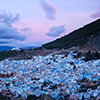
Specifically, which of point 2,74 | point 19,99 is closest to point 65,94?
point 19,99

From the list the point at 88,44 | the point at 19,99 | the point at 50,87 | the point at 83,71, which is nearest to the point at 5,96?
the point at 19,99

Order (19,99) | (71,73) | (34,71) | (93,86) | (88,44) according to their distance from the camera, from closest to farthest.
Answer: (19,99)
(93,86)
(71,73)
(34,71)
(88,44)

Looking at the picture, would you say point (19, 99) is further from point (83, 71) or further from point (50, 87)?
point (83, 71)

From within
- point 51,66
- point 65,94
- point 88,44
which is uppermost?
point 88,44

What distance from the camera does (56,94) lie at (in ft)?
24.2

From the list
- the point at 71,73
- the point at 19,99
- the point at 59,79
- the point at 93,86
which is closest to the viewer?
the point at 19,99

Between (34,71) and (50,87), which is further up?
(34,71)

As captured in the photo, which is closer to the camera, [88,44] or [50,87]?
[50,87]

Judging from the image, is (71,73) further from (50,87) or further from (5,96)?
(5,96)

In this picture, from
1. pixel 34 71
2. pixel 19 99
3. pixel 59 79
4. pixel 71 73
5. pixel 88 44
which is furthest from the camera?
pixel 88 44

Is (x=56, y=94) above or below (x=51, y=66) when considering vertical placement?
below

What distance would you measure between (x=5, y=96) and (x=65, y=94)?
3162mm

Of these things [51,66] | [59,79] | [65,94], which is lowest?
[65,94]

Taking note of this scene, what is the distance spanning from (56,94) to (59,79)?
1971 mm
